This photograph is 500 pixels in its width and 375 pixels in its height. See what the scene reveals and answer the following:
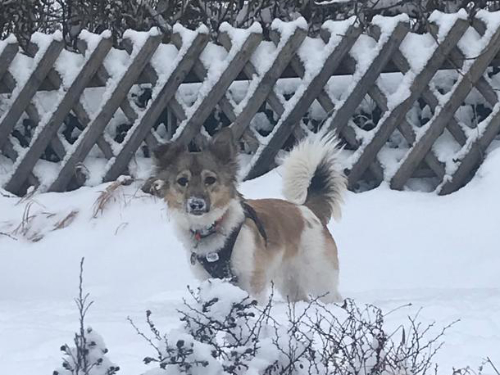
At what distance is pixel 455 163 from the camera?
278 inches

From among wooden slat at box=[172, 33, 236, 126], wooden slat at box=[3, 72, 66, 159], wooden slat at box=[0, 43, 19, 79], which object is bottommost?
wooden slat at box=[3, 72, 66, 159]

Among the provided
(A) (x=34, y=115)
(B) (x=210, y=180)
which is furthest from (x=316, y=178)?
(A) (x=34, y=115)

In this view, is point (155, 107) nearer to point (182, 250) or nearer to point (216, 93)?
point (216, 93)

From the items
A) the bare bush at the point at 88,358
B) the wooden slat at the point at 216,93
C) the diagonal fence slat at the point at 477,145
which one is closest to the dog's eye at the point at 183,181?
the wooden slat at the point at 216,93

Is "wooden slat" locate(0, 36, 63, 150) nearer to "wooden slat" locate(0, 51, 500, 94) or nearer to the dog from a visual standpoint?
"wooden slat" locate(0, 51, 500, 94)

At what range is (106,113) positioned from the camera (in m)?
7.34

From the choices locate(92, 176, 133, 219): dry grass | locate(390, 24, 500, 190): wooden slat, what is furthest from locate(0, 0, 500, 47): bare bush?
locate(92, 176, 133, 219): dry grass

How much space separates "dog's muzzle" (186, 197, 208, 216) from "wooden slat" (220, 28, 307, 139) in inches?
84.4

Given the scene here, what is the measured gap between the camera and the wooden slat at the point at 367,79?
711 centimetres

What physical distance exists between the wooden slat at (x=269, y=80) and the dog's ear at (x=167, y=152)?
182 cm

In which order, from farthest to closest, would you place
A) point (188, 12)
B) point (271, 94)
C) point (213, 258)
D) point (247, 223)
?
point (188, 12) → point (271, 94) → point (247, 223) → point (213, 258)

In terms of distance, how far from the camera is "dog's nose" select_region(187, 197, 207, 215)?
200 inches

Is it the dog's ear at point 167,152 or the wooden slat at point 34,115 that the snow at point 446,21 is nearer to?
the dog's ear at point 167,152

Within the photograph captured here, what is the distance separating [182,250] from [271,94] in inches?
57.9
